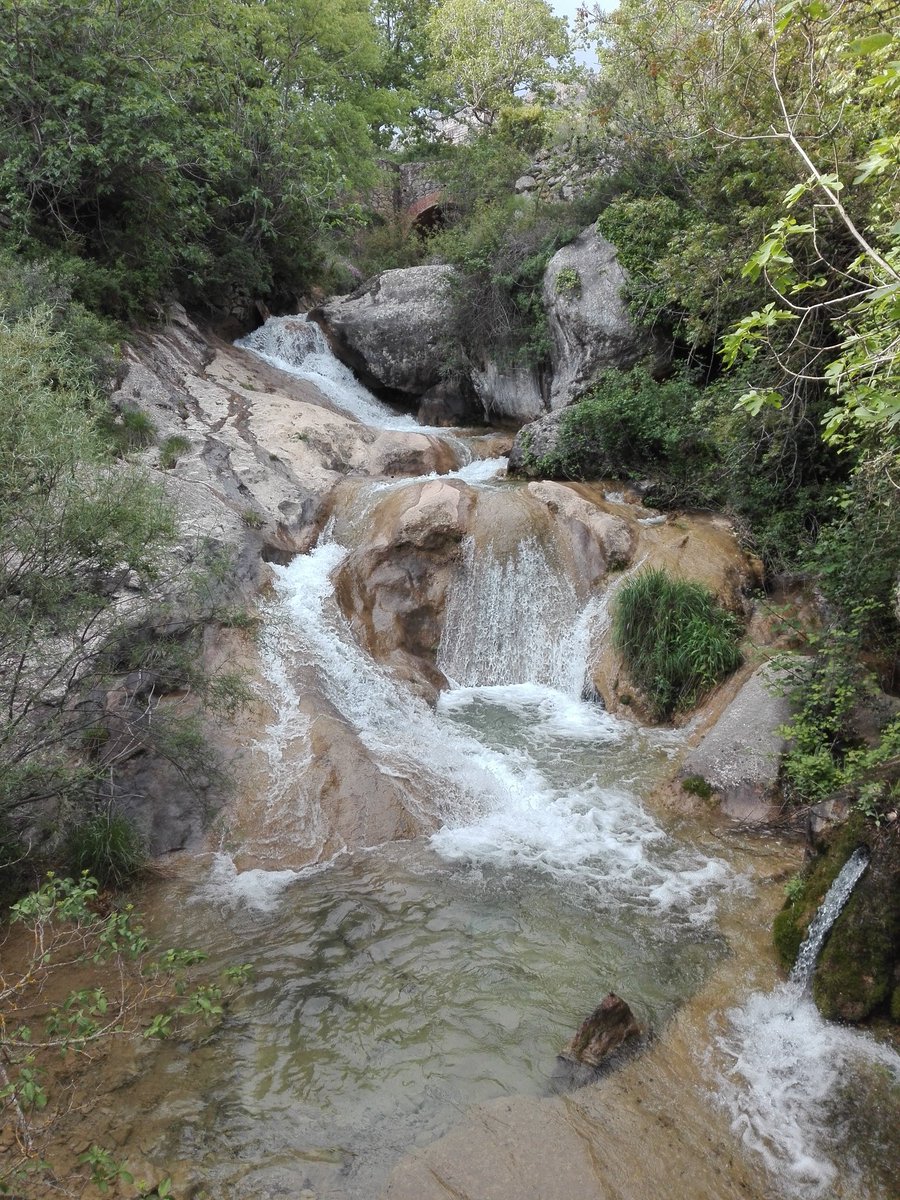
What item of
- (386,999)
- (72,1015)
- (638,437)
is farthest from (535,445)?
(72,1015)

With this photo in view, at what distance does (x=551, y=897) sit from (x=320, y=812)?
215 cm

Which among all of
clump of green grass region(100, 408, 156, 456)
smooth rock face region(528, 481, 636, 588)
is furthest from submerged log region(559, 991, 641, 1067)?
clump of green grass region(100, 408, 156, 456)

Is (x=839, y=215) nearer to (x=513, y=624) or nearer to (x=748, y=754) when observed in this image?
(x=748, y=754)

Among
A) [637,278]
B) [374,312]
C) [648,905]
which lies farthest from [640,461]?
[374,312]

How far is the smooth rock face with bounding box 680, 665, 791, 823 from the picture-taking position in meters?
6.27

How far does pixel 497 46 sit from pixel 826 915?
25.8m

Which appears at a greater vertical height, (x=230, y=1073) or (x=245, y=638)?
(x=245, y=638)

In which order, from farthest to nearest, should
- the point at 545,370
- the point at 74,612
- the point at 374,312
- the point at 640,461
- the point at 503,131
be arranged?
1. the point at 503,131
2. the point at 374,312
3. the point at 545,370
4. the point at 640,461
5. the point at 74,612

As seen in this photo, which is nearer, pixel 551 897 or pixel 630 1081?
pixel 630 1081

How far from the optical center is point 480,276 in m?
14.9

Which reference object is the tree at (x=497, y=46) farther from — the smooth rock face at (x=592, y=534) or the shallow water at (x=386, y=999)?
the shallow water at (x=386, y=999)

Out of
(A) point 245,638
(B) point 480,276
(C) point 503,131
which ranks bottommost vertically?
(A) point 245,638

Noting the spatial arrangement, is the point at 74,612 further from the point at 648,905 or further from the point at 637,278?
the point at 637,278

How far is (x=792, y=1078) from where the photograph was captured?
3895 millimetres
